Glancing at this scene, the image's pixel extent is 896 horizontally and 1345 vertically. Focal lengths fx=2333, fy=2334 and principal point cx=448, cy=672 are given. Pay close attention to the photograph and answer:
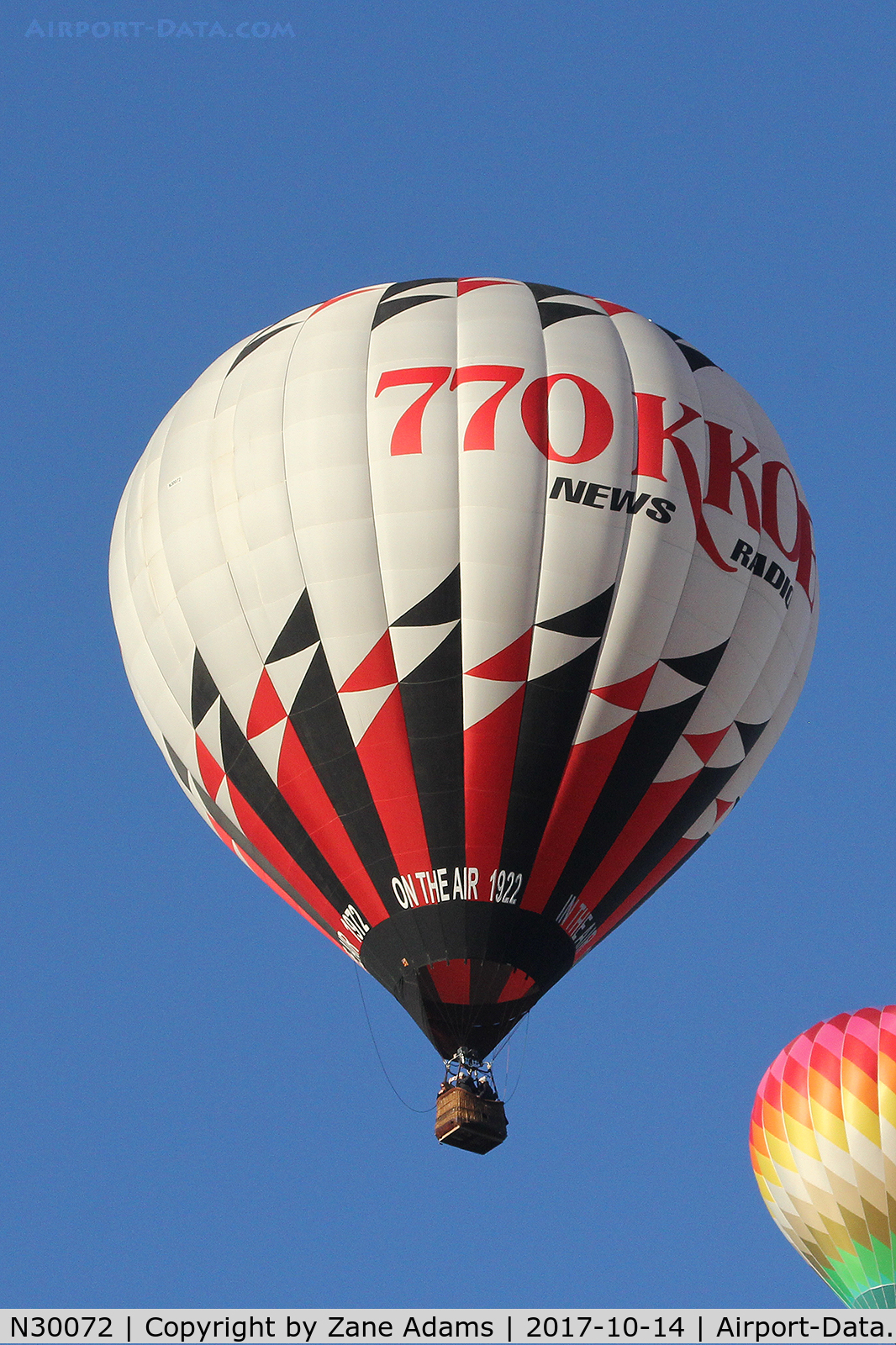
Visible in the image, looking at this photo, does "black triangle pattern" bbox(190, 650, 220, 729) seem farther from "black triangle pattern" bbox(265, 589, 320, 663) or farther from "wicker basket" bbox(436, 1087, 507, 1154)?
"wicker basket" bbox(436, 1087, 507, 1154)

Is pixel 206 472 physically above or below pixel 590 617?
above

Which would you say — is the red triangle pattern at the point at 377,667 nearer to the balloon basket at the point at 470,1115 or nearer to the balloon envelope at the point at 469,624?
the balloon envelope at the point at 469,624

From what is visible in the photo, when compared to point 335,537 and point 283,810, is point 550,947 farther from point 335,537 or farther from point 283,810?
point 335,537

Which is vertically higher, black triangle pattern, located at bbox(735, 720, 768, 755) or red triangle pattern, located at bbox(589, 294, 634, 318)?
red triangle pattern, located at bbox(589, 294, 634, 318)

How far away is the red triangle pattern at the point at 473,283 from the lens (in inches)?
798

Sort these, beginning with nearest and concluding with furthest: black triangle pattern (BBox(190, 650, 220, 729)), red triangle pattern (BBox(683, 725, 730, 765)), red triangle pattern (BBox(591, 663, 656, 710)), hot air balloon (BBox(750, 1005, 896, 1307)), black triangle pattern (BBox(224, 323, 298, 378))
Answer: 1. red triangle pattern (BBox(591, 663, 656, 710))
2. red triangle pattern (BBox(683, 725, 730, 765))
3. black triangle pattern (BBox(190, 650, 220, 729))
4. black triangle pattern (BBox(224, 323, 298, 378))
5. hot air balloon (BBox(750, 1005, 896, 1307))

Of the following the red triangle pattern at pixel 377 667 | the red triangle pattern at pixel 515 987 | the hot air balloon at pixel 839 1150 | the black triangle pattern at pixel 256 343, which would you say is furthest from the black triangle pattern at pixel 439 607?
the hot air balloon at pixel 839 1150

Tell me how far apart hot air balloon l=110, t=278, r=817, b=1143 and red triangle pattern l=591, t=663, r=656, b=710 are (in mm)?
28

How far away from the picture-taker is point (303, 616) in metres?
18.8

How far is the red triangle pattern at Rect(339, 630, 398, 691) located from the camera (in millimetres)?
18531

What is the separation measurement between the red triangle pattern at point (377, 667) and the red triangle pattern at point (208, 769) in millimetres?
1826

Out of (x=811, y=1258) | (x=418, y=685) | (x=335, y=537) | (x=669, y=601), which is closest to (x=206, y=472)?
(x=335, y=537)

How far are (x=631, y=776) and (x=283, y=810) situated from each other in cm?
287

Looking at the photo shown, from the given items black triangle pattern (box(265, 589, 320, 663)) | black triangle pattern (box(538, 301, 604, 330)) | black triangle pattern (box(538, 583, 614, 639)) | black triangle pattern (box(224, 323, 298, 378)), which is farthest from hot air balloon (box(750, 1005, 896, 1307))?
black triangle pattern (box(224, 323, 298, 378))
